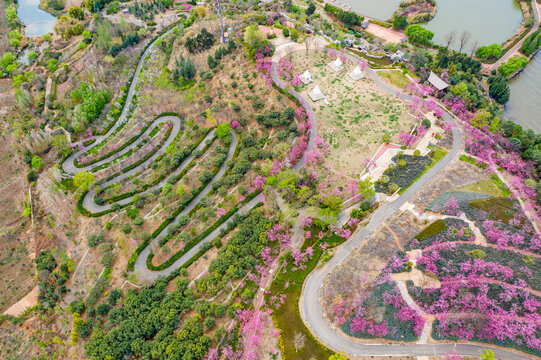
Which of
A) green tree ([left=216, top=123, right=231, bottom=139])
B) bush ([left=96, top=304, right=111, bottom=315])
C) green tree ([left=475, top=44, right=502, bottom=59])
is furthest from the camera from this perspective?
green tree ([left=475, top=44, right=502, bottom=59])

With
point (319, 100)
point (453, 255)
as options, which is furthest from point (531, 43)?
point (453, 255)

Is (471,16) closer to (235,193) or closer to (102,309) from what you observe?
(235,193)

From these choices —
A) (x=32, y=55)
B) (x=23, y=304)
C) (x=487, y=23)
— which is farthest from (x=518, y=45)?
(x=32, y=55)

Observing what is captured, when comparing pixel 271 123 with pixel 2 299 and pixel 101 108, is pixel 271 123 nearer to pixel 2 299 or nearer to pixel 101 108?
pixel 101 108

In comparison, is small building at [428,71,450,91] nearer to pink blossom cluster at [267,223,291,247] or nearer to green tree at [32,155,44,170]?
pink blossom cluster at [267,223,291,247]

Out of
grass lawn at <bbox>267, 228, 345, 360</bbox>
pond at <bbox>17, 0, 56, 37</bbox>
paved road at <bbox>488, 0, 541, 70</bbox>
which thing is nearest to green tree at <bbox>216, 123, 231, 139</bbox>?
grass lawn at <bbox>267, 228, 345, 360</bbox>

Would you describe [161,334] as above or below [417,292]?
below
